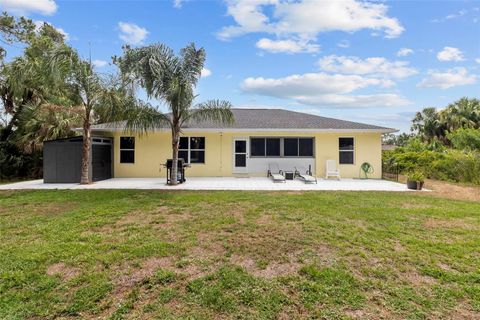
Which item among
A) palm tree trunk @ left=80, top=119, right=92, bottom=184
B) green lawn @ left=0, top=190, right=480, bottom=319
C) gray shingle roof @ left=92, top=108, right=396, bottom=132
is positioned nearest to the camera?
green lawn @ left=0, top=190, right=480, bottom=319

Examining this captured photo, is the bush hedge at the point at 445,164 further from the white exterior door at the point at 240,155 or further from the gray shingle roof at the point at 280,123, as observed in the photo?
the white exterior door at the point at 240,155

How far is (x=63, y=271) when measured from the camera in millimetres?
3396

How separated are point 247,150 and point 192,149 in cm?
278

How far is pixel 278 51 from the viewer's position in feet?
56.1

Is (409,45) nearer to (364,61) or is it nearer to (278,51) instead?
(364,61)

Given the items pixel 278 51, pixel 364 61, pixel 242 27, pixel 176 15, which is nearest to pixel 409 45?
pixel 364 61

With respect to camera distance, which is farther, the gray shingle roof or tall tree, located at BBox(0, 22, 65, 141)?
tall tree, located at BBox(0, 22, 65, 141)

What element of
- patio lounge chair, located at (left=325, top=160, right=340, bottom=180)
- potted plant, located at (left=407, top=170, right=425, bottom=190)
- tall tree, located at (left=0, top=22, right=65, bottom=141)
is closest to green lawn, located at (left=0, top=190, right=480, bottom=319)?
potted plant, located at (left=407, top=170, right=425, bottom=190)

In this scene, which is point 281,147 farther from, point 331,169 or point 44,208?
point 44,208

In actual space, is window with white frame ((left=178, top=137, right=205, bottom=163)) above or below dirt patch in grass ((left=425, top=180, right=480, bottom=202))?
above

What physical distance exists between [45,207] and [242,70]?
14.6 meters

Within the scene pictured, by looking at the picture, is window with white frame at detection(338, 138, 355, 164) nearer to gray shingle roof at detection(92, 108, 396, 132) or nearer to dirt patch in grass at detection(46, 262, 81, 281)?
gray shingle roof at detection(92, 108, 396, 132)

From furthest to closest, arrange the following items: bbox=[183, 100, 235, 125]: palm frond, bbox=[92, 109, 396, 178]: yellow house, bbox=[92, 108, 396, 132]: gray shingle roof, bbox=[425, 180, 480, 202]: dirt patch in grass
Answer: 1. bbox=[92, 109, 396, 178]: yellow house
2. bbox=[92, 108, 396, 132]: gray shingle roof
3. bbox=[183, 100, 235, 125]: palm frond
4. bbox=[425, 180, 480, 202]: dirt patch in grass

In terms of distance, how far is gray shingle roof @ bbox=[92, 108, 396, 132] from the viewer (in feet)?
43.1
